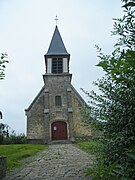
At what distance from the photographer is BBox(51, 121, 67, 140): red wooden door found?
22.9 metres

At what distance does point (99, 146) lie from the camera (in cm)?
402

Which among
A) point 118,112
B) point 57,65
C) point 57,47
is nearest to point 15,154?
point 118,112

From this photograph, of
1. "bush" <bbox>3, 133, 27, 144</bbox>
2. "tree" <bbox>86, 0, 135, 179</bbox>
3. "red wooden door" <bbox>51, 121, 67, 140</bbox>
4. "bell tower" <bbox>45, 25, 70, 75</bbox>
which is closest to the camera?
"tree" <bbox>86, 0, 135, 179</bbox>

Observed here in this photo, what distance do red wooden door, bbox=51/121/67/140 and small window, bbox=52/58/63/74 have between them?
6.42 m

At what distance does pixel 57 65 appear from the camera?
26.9 metres

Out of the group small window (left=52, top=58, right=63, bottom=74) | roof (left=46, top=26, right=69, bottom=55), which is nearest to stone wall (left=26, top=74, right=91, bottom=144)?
small window (left=52, top=58, right=63, bottom=74)

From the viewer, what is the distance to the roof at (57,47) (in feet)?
91.4

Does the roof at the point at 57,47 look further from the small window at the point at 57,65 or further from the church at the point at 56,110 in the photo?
the small window at the point at 57,65

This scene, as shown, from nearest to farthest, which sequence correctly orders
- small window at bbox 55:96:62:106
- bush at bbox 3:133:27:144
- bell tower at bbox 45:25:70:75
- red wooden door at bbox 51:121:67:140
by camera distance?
bush at bbox 3:133:27:144, red wooden door at bbox 51:121:67:140, small window at bbox 55:96:62:106, bell tower at bbox 45:25:70:75

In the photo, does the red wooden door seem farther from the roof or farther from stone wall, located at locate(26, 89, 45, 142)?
the roof

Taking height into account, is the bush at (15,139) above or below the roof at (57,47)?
below

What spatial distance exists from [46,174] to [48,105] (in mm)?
17537

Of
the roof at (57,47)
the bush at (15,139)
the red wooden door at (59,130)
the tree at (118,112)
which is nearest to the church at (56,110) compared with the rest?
the red wooden door at (59,130)

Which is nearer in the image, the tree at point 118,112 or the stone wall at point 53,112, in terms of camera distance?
the tree at point 118,112
